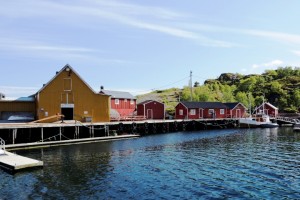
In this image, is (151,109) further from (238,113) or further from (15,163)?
(15,163)

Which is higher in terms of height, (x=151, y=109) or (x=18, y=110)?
(x=151, y=109)

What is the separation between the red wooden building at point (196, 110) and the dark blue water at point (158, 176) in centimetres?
4203

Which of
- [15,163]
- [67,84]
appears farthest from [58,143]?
[15,163]

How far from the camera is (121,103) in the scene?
6706cm

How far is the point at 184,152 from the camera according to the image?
3453 cm

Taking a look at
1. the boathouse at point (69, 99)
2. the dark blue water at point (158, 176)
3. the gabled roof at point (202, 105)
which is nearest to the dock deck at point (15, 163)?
the dark blue water at point (158, 176)

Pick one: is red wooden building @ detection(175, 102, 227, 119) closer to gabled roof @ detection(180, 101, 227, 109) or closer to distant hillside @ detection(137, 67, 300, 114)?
gabled roof @ detection(180, 101, 227, 109)

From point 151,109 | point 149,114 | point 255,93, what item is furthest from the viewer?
point 255,93

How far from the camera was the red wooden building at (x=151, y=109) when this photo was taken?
7149cm

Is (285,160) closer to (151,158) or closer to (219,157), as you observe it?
(219,157)

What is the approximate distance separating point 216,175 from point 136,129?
3708 centimetres

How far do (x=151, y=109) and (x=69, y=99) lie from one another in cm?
2564

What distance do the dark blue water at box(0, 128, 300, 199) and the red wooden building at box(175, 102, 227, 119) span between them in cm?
4203

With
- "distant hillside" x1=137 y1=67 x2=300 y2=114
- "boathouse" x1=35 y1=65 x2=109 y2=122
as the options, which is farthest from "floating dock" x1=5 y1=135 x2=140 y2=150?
"distant hillside" x1=137 y1=67 x2=300 y2=114
